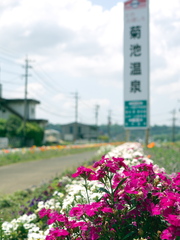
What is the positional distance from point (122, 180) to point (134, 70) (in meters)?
12.6

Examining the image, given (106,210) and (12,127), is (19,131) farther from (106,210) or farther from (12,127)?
(106,210)

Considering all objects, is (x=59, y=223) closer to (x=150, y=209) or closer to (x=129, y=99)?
(x=150, y=209)

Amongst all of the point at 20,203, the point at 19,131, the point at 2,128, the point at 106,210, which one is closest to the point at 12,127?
the point at 19,131

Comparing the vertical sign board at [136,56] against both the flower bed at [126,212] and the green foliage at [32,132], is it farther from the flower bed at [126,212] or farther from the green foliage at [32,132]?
the green foliage at [32,132]

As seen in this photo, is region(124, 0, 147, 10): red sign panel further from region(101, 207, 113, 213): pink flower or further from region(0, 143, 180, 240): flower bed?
region(101, 207, 113, 213): pink flower

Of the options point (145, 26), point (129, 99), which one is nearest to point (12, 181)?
point (129, 99)

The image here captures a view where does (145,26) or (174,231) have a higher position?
(145,26)

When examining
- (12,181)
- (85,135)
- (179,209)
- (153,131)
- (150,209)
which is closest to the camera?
(179,209)

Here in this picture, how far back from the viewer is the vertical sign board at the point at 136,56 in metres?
Result: 15.1

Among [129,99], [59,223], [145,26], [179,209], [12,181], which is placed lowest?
[12,181]

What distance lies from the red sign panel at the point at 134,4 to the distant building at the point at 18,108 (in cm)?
3665

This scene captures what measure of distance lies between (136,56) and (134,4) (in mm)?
2115

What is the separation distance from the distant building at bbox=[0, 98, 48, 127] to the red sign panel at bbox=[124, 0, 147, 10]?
A: 120 ft

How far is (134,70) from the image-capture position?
597 inches
